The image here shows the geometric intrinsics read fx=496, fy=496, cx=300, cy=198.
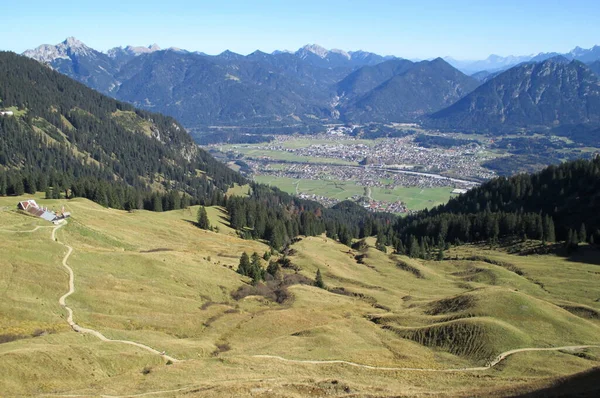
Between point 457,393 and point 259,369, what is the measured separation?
2199cm

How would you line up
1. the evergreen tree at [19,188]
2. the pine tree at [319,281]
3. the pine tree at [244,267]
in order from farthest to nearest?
the evergreen tree at [19,188] → the pine tree at [319,281] → the pine tree at [244,267]

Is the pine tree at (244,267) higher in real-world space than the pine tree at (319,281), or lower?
higher

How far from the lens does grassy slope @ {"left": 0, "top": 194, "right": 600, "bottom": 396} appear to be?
172ft

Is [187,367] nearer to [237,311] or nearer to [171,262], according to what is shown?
[237,311]

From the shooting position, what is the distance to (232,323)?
7975cm

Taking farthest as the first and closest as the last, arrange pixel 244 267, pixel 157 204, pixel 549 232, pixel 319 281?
pixel 157 204 < pixel 549 232 < pixel 319 281 < pixel 244 267

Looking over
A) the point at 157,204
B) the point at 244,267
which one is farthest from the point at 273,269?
the point at 157,204

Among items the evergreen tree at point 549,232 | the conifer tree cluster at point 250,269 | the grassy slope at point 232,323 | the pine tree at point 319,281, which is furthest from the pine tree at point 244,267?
the evergreen tree at point 549,232

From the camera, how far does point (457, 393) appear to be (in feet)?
157

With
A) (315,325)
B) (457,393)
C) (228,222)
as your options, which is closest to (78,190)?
(228,222)

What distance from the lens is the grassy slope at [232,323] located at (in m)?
52.4

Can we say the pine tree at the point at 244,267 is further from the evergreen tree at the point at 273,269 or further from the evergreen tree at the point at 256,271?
the evergreen tree at the point at 273,269

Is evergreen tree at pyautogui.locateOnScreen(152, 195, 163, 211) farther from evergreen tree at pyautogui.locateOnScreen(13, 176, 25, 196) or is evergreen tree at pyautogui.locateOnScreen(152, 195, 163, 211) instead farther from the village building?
the village building

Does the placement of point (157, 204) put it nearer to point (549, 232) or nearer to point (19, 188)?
point (19, 188)
